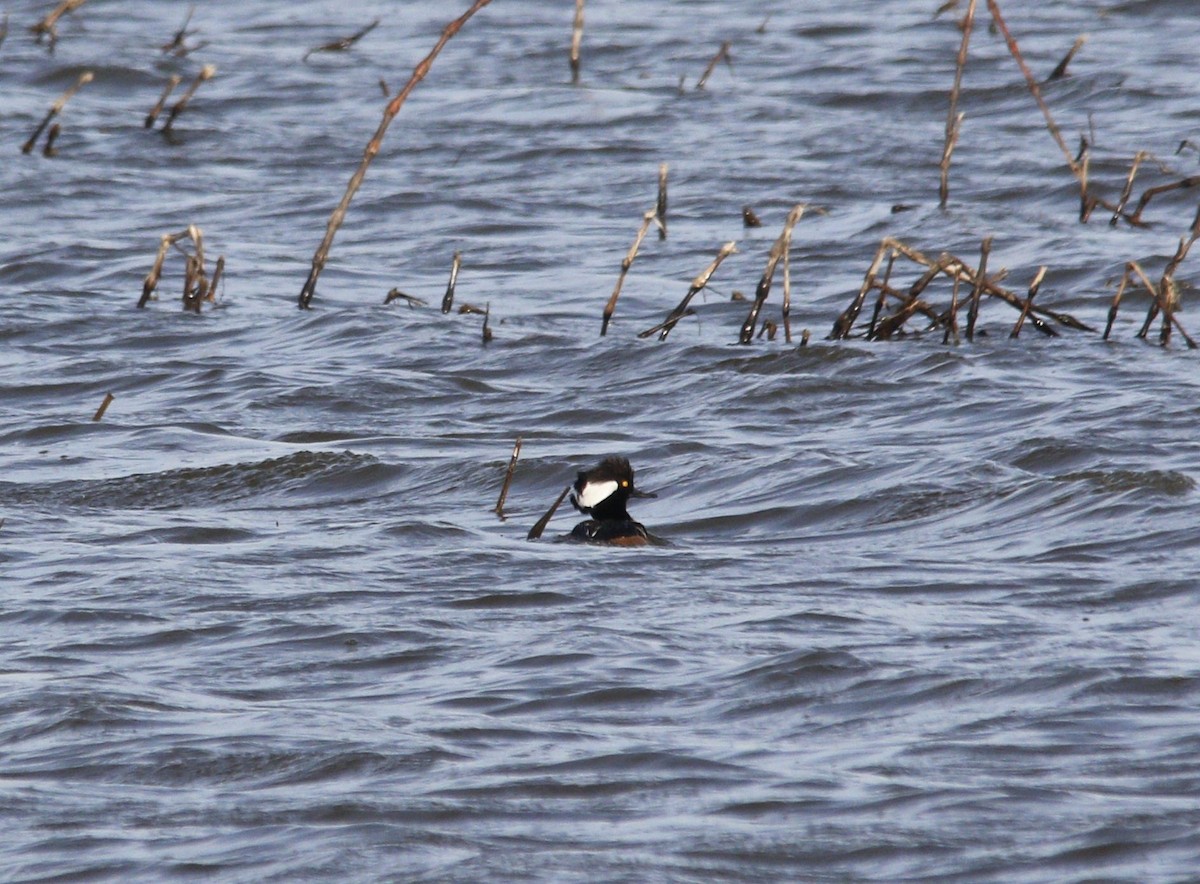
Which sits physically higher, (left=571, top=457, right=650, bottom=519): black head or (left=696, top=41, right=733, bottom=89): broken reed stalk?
(left=696, top=41, right=733, bottom=89): broken reed stalk

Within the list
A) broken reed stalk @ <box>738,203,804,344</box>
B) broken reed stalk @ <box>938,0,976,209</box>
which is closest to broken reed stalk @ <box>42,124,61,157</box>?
broken reed stalk @ <box>938,0,976,209</box>

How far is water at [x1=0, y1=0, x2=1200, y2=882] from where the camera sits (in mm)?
5305

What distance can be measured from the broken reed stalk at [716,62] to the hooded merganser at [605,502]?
1098cm

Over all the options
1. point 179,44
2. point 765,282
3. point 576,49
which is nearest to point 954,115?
point 765,282

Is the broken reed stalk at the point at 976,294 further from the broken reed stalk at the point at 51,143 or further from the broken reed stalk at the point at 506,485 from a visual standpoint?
the broken reed stalk at the point at 51,143

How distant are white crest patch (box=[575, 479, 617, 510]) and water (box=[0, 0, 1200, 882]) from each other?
14.1 inches

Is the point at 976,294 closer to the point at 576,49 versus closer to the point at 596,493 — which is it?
the point at 596,493

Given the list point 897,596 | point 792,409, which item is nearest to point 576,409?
point 792,409

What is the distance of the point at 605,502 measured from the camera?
8297 mm

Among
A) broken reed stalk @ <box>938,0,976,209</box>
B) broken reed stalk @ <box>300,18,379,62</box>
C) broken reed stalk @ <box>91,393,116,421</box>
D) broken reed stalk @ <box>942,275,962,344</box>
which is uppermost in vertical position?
broken reed stalk @ <box>938,0,976,209</box>

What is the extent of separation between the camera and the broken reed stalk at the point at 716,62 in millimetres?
19041

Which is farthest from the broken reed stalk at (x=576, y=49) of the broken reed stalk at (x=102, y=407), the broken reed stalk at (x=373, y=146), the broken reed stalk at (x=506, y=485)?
the broken reed stalk at (x=506, y=485)

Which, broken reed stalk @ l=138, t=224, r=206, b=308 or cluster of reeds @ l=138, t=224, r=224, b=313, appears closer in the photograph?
broken reed stalk @ l=138, t=224, r=206, b=308

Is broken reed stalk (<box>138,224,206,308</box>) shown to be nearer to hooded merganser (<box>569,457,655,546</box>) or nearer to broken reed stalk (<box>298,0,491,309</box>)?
broken reed stalk (<box>298,0,491,309</box>)
